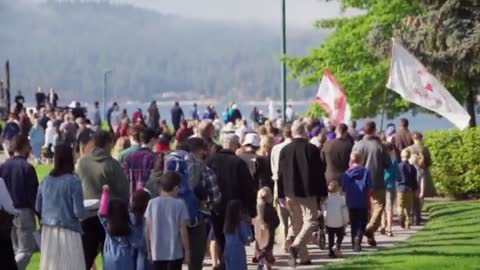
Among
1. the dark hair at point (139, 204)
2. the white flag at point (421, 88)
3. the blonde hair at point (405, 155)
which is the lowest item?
the blonde hair at point (405, 155)

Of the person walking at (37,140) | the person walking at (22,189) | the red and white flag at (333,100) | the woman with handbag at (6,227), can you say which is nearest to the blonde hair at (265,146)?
the person walking at (22,189)

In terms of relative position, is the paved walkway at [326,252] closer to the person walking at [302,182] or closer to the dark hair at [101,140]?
the person walking at [302,182]

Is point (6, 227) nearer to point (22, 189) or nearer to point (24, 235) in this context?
point (22, 189)

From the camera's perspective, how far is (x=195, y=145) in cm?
1420

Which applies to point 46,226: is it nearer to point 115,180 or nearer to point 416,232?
point 115,180

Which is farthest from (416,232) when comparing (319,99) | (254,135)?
(319,99)

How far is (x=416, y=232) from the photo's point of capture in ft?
70.8

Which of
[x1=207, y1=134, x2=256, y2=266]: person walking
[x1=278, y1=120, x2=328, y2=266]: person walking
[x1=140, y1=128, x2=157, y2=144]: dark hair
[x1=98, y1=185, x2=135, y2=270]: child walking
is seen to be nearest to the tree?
[x1=278, y1=120, x2=328, y2=266]: person walking

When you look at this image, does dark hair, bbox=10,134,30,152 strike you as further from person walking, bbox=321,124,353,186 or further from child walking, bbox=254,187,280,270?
person walking, bbox=321,124,353,186

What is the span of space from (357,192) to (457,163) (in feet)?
36.2

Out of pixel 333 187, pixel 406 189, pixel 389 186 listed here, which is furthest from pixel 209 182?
pixel 406 189

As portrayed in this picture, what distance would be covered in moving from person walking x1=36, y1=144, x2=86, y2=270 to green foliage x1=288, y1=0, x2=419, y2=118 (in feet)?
88.0

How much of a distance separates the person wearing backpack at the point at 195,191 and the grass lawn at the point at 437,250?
2971 millimetres

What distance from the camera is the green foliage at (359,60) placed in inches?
1602
